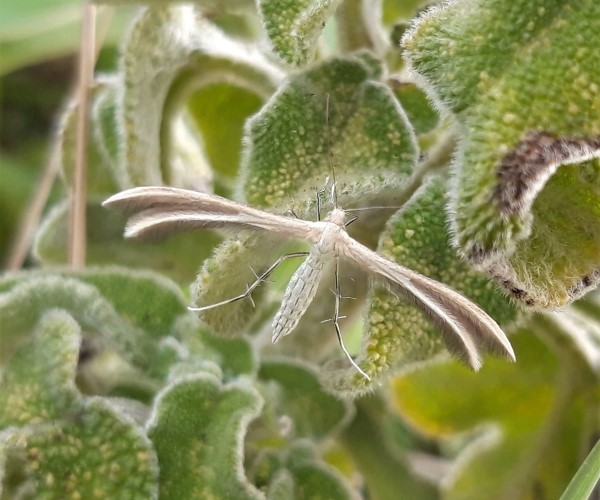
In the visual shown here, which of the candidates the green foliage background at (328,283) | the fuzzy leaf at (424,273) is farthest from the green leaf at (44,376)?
the fuzzy leaf at (424,273)

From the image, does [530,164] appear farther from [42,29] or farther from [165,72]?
[42,29]

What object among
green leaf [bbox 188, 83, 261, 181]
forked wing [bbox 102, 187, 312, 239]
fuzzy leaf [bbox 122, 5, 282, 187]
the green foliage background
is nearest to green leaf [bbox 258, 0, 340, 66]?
the green foliage background

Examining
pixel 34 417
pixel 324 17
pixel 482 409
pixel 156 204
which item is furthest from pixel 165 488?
pixel 482 409

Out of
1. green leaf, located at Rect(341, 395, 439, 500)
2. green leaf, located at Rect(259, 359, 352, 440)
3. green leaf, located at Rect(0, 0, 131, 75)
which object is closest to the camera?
green leaf, located at Rect(259, 359, 352, 440)

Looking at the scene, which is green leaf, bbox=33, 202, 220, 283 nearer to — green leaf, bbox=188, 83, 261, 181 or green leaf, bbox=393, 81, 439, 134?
green leaf, bbox=188, 83, 261, 181

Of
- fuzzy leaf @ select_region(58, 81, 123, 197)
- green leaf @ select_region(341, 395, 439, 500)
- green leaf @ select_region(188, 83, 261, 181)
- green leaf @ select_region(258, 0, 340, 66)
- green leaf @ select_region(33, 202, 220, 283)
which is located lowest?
green leaf @ select_region(341, 395, 439, 500)

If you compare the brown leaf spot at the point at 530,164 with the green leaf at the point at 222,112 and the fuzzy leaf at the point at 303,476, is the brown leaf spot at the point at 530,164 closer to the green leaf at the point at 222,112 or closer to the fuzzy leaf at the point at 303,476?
the fuzzy leaf at the point at 303,476
